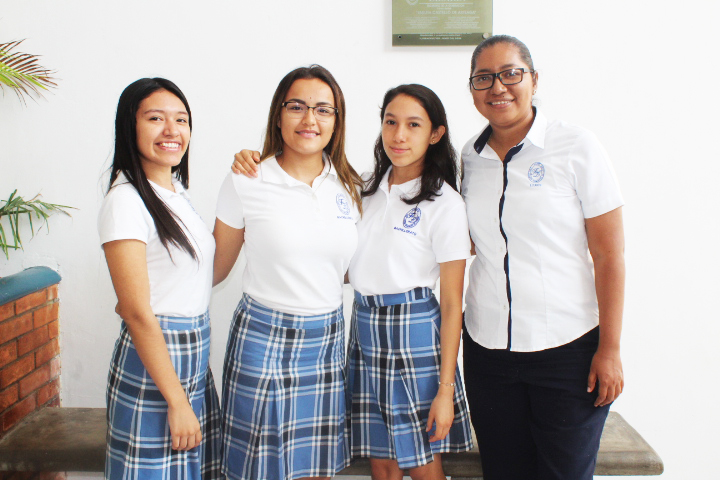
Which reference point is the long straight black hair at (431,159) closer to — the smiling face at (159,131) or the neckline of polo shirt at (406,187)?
the neckline of polo shirt at (406,187)

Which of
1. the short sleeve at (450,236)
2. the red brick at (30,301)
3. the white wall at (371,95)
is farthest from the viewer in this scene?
the white wall at (371,95)

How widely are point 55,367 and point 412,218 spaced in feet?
6.38

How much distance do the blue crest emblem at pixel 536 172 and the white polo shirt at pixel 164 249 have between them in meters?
0.90

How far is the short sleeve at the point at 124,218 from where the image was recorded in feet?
3.99

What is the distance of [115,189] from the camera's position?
1.29 metres

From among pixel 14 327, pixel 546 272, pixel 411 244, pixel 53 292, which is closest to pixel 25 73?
pixel 53 292

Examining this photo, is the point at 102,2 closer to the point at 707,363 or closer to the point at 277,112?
the point at 277,112

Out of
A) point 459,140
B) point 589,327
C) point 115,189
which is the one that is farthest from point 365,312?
point 459,140

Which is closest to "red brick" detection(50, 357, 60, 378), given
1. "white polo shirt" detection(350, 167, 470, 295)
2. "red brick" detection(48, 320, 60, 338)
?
"red brick" detection(48, 320, 60, 338)

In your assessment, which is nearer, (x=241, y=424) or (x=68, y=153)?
(x=241, y=424)

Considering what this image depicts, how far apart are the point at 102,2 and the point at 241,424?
1898 millimetres

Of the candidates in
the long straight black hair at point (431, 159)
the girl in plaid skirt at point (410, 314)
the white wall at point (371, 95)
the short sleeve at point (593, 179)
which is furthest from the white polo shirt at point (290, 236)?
the white wall at point (371, 95)

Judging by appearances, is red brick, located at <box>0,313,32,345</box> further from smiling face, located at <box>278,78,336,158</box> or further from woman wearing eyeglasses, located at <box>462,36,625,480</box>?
woman wearing eyeglasses, located at <box>462,36,625,480</box>

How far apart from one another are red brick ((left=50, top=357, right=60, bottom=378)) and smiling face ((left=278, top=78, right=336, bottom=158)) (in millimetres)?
1724
